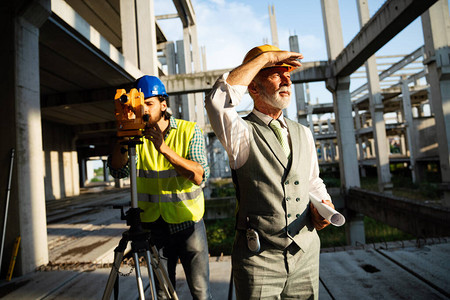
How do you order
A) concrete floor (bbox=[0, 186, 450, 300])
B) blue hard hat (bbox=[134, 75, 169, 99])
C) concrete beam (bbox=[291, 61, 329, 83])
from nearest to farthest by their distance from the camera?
blue hard hat (bbox=[134, 75, 169, 99]) → concrete floor (bbox=[0, 186, 450, 300]) → concrete beam (bbox=[291, 61, 329, 83])

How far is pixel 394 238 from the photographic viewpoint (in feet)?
32.9

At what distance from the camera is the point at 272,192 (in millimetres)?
1276

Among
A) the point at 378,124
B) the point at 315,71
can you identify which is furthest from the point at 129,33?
the point at 378,124

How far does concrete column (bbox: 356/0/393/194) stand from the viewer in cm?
1223

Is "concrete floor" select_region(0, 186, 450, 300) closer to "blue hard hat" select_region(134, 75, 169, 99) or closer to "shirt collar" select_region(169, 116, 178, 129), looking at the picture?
"shirt collar" select_region(169, 116, 178, 129)

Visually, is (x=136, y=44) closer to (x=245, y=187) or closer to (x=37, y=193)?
(x=37, y=193)

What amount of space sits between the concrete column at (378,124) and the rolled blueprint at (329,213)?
42.9ft

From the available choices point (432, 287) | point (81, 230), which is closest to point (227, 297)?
point (432, 287)

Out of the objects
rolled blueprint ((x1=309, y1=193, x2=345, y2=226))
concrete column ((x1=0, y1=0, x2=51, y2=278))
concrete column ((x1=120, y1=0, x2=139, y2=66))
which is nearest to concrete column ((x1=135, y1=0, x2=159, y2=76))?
concrete column ((x1=120, y1=0, x2=139, y2=66))

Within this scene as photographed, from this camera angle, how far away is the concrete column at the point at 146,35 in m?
6.74

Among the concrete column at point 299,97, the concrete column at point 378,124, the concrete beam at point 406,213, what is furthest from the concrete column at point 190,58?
the concrete beam at point 406,213

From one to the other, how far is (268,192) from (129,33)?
23.1 ft

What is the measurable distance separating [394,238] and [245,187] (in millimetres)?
11619

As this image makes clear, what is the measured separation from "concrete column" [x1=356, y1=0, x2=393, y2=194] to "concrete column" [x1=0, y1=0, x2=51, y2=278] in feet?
44.7
